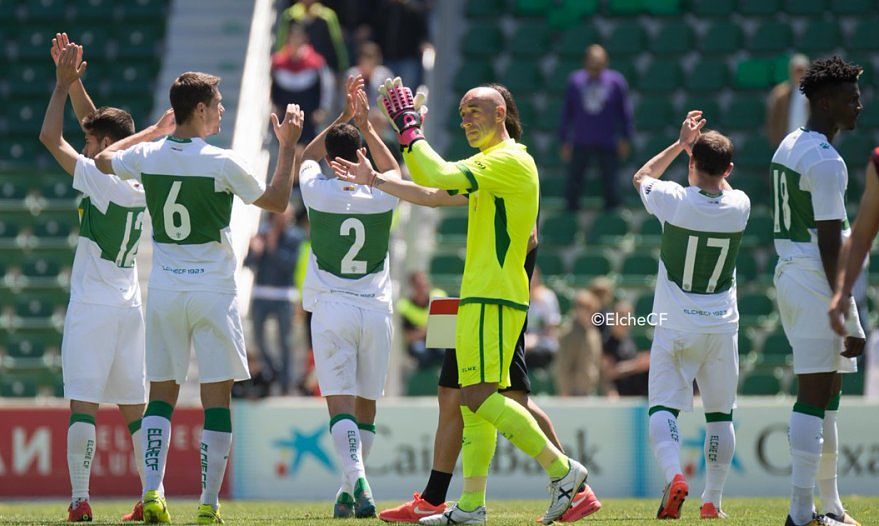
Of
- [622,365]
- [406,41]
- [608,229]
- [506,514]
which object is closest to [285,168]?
[506,514]

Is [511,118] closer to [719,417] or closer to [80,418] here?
[719,417]

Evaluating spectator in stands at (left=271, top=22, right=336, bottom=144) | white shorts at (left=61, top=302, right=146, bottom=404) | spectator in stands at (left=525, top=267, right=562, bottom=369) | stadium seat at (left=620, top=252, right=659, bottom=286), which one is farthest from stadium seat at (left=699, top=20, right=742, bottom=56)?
white shorts at (left=61, top=302, right=146, bottom=404)

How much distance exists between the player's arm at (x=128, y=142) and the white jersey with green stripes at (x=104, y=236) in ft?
0.80

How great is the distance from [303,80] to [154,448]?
9.86m

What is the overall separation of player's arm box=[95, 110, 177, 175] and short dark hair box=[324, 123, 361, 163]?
101cm

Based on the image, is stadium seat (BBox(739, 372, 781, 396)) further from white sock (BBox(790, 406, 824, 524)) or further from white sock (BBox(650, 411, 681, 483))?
A: white sock (BBox(790, 406, 824, 524))

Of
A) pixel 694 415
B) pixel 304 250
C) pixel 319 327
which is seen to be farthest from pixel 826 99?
pixel 304 250

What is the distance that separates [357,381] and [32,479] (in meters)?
6.00

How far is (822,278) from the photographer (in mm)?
7258

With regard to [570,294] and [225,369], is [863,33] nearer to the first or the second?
[570,294]

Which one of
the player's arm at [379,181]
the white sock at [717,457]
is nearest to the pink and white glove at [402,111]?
the player's arm at [379,181]

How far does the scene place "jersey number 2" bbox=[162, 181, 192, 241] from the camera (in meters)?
7.95

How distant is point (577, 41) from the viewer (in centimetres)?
1978

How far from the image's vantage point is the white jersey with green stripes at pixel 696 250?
849 centimetres
